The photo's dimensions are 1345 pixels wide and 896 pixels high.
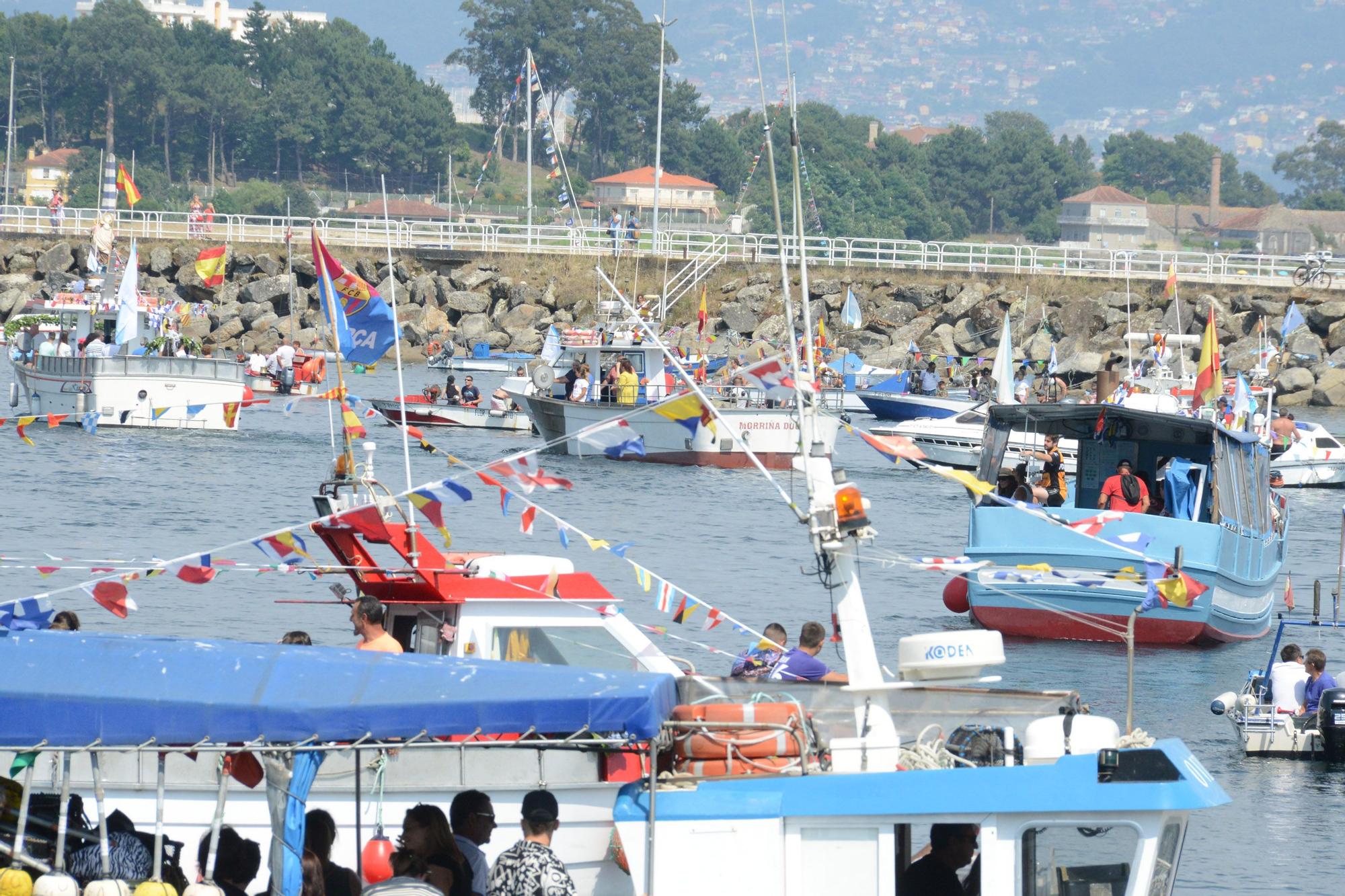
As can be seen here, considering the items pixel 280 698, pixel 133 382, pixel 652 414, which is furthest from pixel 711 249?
pixel 280 698

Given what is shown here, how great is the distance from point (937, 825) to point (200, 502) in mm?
26732

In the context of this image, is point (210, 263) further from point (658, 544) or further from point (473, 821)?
point (473, 821)

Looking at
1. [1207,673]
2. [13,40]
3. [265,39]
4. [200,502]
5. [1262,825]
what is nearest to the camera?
[1262,825]

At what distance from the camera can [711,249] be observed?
2896 inches

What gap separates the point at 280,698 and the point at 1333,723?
38.4 ft

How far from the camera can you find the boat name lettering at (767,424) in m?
41.1

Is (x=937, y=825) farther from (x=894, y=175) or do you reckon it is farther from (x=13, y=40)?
(x=894, y=175)

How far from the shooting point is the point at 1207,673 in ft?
72.7

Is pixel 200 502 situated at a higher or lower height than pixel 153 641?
lower

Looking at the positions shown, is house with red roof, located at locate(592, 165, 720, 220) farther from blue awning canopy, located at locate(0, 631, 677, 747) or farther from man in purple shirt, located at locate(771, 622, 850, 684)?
blue awning canopy, located at locate(0, 631, 677, 747)

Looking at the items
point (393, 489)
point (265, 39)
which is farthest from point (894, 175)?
point (393, 489)

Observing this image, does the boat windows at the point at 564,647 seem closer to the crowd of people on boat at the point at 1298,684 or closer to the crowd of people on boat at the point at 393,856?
the crowd of people on boat at the point at 393,856

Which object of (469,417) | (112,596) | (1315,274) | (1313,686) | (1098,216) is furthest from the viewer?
(1098,216)

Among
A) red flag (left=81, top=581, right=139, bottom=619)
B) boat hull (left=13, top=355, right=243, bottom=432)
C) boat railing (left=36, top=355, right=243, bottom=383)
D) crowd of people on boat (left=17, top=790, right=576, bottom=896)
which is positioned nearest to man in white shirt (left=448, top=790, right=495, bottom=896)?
crowd of people on boat (left=17, top=790, right=576, bottom=896)
